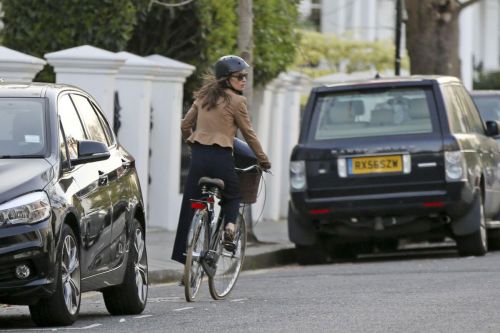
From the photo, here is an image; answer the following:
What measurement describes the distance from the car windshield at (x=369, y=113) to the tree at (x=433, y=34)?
9334mm

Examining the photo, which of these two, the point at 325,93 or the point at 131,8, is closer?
the point at 325,93

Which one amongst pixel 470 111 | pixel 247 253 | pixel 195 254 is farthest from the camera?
pixel 470 111

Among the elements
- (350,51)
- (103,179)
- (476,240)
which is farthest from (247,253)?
(350,51)

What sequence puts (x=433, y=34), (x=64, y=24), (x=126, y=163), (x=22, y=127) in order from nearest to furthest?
(x=22, y=127)
(x=126, y=163)
(x=64, y=24)
(x=433, y=34)

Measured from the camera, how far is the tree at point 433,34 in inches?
1049

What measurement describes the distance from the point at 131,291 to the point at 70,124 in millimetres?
1268

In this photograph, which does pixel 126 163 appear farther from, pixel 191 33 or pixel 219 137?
pixel 191 33

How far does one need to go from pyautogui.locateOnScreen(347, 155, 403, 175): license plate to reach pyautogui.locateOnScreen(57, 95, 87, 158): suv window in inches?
245

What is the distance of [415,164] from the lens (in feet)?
55.2

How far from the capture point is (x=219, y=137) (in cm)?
1259

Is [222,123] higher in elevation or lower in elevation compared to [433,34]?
lower

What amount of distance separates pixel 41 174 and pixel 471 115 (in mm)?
9345

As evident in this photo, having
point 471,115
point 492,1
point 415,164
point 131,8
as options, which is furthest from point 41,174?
point 492,1

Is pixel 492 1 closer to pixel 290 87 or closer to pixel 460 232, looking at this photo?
pixel 290 87
